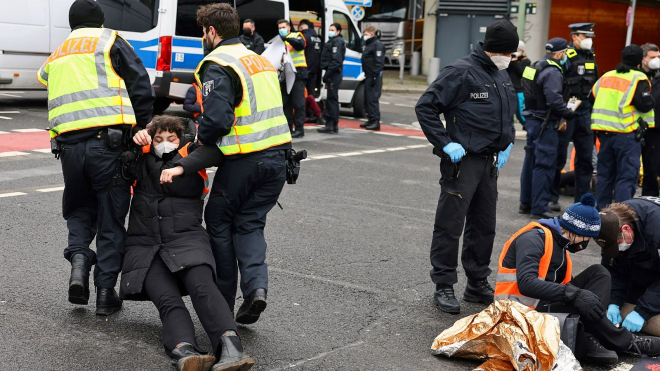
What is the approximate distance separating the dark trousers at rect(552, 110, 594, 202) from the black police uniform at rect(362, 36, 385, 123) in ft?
20.1

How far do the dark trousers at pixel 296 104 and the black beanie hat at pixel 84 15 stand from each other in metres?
8.34

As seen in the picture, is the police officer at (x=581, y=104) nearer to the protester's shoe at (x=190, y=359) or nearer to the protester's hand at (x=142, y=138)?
the protester's hand at (x=142, y=138)

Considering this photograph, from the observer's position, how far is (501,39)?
543cm

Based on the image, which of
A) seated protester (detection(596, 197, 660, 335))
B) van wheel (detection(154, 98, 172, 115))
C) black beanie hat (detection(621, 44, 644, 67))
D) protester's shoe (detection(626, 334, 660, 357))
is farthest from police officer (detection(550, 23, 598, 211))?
van wheel (detection(154, 98, 172, 115))

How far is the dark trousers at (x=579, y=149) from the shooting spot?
9008 mm

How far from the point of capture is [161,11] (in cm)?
1331

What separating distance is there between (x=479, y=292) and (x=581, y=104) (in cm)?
401

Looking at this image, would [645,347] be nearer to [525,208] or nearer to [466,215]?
[466,215]

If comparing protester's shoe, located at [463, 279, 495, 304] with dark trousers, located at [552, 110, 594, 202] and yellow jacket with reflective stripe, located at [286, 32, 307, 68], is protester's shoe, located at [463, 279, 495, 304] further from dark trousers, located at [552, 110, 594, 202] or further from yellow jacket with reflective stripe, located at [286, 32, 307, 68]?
yellow jacket with reflective stripe, located at [286, 32, 307, 68]

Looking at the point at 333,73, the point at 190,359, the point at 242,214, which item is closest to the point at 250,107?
the point at 242,214

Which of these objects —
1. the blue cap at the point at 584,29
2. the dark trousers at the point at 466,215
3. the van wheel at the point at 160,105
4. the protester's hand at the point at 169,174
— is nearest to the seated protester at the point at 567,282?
the dark trousers at the point at 466,215

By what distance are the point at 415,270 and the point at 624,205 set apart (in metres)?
1.74

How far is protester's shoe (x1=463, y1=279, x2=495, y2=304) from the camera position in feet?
18.7

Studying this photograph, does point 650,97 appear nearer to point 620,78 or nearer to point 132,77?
point 620,78
